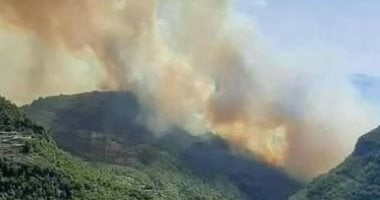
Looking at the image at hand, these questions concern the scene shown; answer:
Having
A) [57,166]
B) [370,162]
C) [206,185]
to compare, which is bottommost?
[57,166]

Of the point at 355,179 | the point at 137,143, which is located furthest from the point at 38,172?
the point at 137,143

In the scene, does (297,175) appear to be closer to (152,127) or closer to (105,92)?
(152,127)

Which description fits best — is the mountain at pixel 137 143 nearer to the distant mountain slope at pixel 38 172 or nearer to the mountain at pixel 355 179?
the mountain at pixel 355 179

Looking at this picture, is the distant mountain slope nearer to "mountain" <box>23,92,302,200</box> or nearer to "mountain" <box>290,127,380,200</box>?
"mountain" <box>23,92,302,200</box>

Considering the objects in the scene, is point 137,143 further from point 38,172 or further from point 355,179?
point 38,172

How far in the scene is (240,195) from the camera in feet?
485

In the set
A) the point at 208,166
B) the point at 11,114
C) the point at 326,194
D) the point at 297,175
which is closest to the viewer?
the point at 11,114

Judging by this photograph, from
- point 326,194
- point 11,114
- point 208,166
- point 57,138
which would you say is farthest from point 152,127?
point 11,114

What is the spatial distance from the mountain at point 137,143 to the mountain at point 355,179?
444 inches

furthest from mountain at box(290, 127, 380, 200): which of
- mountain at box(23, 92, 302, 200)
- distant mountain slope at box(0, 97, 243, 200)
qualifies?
distant mountain slope at box(0, 97, 243, 200)

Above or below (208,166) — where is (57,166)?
below

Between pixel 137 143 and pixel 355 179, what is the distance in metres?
36.0

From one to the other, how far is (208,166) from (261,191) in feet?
31.2

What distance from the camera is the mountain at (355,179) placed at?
136m
